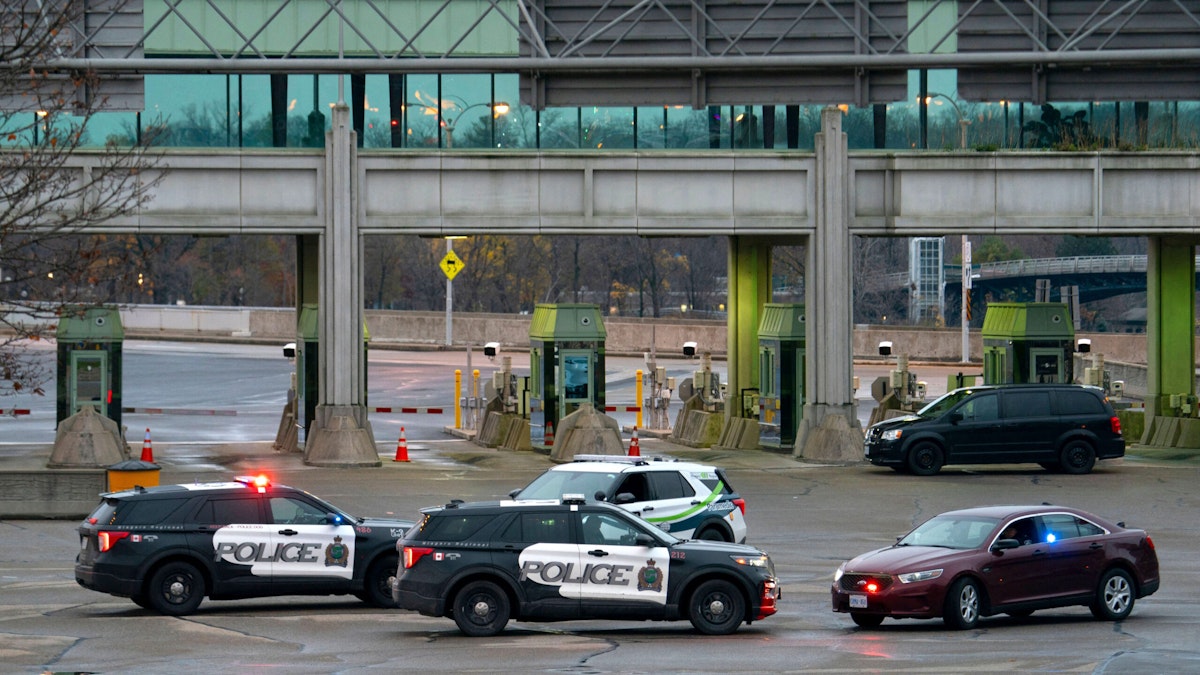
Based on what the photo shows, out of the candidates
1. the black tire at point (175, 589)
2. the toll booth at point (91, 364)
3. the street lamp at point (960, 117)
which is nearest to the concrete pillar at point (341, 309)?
the toll booth at point (91, 364)

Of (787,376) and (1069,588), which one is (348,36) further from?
(1069,588)

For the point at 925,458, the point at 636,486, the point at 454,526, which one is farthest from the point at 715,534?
the point at 925,458

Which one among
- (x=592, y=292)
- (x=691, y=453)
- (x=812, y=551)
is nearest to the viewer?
(x=812, y=551)

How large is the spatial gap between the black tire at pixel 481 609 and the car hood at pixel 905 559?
3.48 m

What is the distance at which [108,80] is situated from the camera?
3400 centimetres

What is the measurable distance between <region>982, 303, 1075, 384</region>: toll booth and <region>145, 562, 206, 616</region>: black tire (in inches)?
927

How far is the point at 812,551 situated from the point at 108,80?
62.4ft

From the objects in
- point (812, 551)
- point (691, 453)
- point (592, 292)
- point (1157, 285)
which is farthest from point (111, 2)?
point (592, 292)

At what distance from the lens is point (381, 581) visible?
17719 millimetres

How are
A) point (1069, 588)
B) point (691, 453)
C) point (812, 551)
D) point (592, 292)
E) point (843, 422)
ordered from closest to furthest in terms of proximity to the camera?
point (1069, 588) < point (812, 551) < point (843, 422) < point (691, 453) < point (592, 292)

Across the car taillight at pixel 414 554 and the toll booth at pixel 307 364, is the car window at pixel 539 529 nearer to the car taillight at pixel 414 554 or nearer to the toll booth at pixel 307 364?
the car taillight at pixel 414 554

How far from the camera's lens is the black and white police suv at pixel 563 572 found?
1566 cm

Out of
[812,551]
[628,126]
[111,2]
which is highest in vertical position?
[111,2]

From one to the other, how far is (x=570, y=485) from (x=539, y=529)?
13.8 feet
